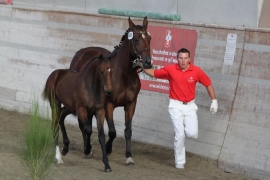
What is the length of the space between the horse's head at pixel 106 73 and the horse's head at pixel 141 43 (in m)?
0.65

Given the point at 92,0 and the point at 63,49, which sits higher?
the point at 92,0

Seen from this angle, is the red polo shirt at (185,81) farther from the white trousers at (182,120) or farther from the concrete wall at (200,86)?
the concrete wall at (200,86)

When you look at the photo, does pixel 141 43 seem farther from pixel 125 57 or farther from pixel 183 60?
pixel 183 60

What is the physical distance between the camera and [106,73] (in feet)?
30.3

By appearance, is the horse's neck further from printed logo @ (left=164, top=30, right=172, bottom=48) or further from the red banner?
printed logo @ (left=164, top=30, right=172, bottom=48)

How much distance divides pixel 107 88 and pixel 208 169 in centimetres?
211

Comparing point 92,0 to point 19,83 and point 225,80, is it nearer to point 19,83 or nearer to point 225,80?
point 19,83

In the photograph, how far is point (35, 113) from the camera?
7395mm

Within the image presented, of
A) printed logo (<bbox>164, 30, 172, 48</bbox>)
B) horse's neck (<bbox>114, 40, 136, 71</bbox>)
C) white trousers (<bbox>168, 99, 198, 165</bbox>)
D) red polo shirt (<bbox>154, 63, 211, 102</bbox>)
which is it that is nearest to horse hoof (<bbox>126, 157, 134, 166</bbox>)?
white trousers (<bbox>168, 99, 198, 165</bbox>)

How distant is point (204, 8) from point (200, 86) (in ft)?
4.16

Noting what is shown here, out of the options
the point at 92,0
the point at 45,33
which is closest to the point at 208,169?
the point at 92,0

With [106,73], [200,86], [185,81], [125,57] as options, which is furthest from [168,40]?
[106,73]

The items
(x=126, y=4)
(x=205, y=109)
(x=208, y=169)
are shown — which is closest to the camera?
(x=208, y=169)

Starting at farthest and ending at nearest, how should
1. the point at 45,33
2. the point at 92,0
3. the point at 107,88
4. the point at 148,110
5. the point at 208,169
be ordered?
the point at 45,33, the point at 92,0, the point at 148,110, the point at 208,169, the point at 107,88
